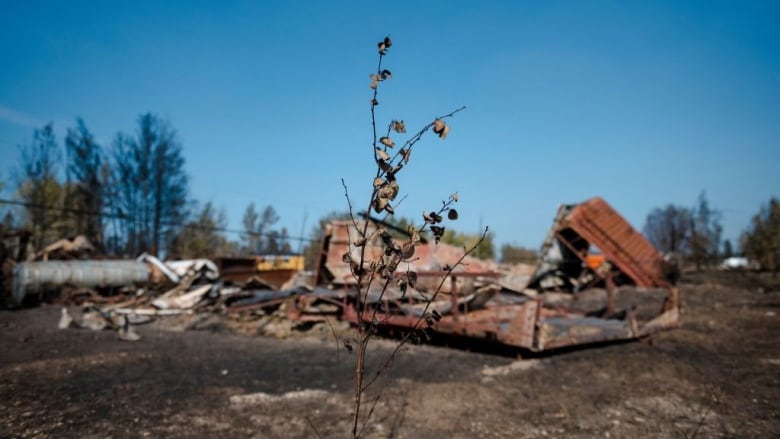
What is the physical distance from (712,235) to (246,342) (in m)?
30.5

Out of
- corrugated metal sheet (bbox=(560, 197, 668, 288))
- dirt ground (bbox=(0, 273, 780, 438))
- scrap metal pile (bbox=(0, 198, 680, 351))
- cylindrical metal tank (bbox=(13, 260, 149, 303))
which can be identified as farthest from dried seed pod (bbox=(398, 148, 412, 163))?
cylindrical metal tank (bbox=(13, 260, 149, 303))

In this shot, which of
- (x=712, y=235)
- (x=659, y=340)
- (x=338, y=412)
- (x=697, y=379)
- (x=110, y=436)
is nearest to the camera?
(x=110, y=436)

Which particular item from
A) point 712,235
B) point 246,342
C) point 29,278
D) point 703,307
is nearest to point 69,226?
point 29,278

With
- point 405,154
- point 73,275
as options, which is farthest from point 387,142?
point 73,275

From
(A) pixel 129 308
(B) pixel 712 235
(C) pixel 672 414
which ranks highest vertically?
(B) pixel 712 235

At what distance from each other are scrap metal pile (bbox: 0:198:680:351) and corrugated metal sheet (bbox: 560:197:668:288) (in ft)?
0.09

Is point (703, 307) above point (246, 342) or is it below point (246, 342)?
above

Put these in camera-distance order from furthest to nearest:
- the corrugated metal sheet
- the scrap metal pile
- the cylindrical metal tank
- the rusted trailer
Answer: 1. the corrugated metal sheet
2. the cylindrical metal tank
3. the scrap metal pile
4. the rusted trailer

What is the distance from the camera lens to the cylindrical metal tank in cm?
1074

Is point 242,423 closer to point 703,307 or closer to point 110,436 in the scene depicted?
point 110,436

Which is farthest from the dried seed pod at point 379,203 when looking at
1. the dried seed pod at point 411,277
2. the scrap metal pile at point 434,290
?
the scrap metal pile at point 434,290

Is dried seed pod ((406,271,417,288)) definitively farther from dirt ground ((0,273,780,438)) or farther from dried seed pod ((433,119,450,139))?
dirt ground ((0,273,780,438))

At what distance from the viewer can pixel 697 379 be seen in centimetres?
475

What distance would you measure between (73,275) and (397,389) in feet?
35.6
